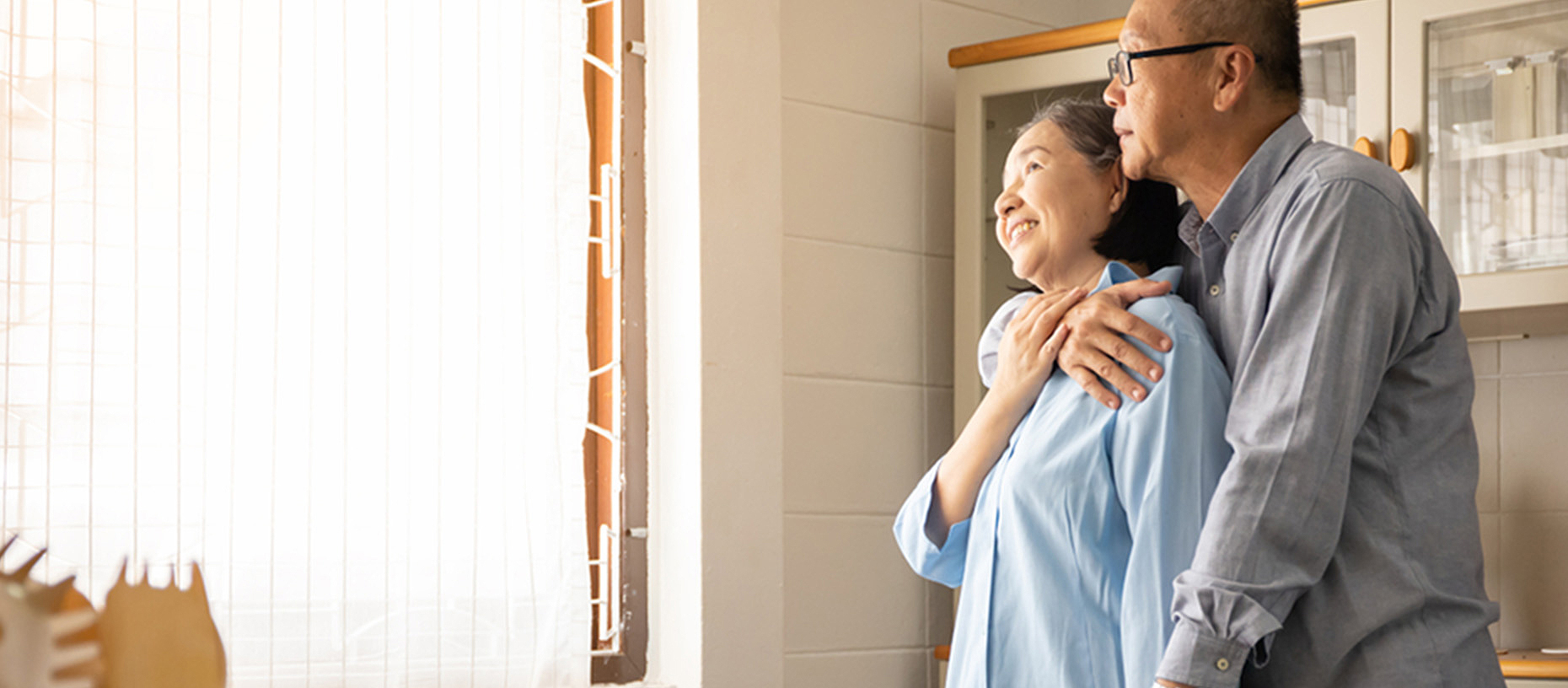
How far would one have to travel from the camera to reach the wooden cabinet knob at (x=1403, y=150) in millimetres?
2121

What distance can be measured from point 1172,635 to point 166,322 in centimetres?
136

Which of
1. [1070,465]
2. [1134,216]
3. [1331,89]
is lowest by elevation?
[1070,465]

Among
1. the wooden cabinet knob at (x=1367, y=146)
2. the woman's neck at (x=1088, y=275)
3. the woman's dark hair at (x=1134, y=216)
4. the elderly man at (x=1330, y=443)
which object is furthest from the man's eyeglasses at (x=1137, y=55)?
the wooden cabinet knob at (x=1367, y=146)

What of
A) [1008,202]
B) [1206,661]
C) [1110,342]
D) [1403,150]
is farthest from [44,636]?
[1403,150]

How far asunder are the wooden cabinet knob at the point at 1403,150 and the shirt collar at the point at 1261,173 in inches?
37.0

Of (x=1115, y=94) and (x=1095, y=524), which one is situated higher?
(x=1115, y=94)

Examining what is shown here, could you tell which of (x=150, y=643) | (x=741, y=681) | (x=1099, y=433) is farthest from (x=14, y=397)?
(x=150, y=643)

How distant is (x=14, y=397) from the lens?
170 centimetres

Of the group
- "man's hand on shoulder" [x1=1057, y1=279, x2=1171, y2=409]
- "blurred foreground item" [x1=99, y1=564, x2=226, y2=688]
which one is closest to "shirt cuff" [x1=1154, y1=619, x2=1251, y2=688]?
"man's hand on shoulder" [x1=1057, y1=279, x2=1171, y2=409]

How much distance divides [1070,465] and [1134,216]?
335mm

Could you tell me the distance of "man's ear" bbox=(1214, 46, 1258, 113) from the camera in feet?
4.24

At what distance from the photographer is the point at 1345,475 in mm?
1143

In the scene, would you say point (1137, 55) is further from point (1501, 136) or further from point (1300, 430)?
point (1501, 136)

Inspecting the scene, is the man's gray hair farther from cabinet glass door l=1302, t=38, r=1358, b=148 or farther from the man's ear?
cabinet glass door l=1302, t=38, r=1358, b=148
